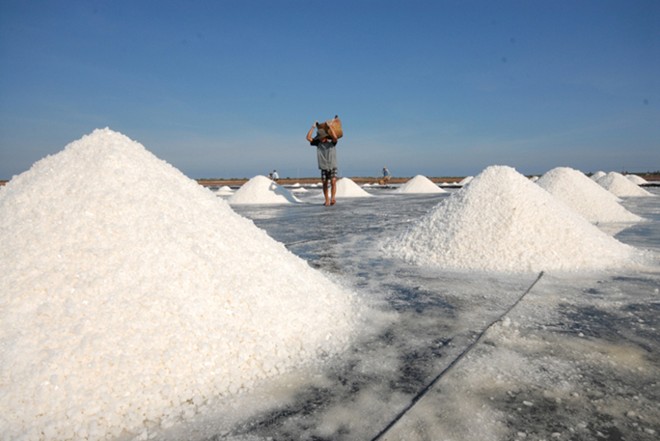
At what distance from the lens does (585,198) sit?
6.78m

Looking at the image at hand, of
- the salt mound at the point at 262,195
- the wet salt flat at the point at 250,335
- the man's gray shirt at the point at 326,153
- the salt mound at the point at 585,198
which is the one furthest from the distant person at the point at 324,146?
the wet salt flat at the point at 250,335

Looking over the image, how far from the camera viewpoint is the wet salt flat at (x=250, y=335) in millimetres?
1229

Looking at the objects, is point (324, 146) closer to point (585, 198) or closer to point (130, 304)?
point (585, 198)

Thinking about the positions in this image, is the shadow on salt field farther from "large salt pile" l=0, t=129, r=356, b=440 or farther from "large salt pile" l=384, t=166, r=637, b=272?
"large salt pile" l=384, t=166, r=637, b=272

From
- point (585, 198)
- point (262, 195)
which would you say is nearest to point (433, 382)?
point (585, 198)

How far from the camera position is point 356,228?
18.6 feet

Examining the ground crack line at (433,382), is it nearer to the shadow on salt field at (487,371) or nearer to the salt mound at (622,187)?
the shadow on salt field at (487,371)

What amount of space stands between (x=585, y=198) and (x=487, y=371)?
6.59 metres

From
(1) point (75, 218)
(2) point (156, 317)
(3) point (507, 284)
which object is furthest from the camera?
(3) point (507, 284)

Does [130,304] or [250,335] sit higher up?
[130,304]

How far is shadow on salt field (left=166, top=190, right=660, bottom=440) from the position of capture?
1.18 m

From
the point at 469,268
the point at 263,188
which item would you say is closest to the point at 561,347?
the point at 469,268

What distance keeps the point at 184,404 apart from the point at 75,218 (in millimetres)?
1137

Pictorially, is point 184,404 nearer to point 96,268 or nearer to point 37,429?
point 37,429
